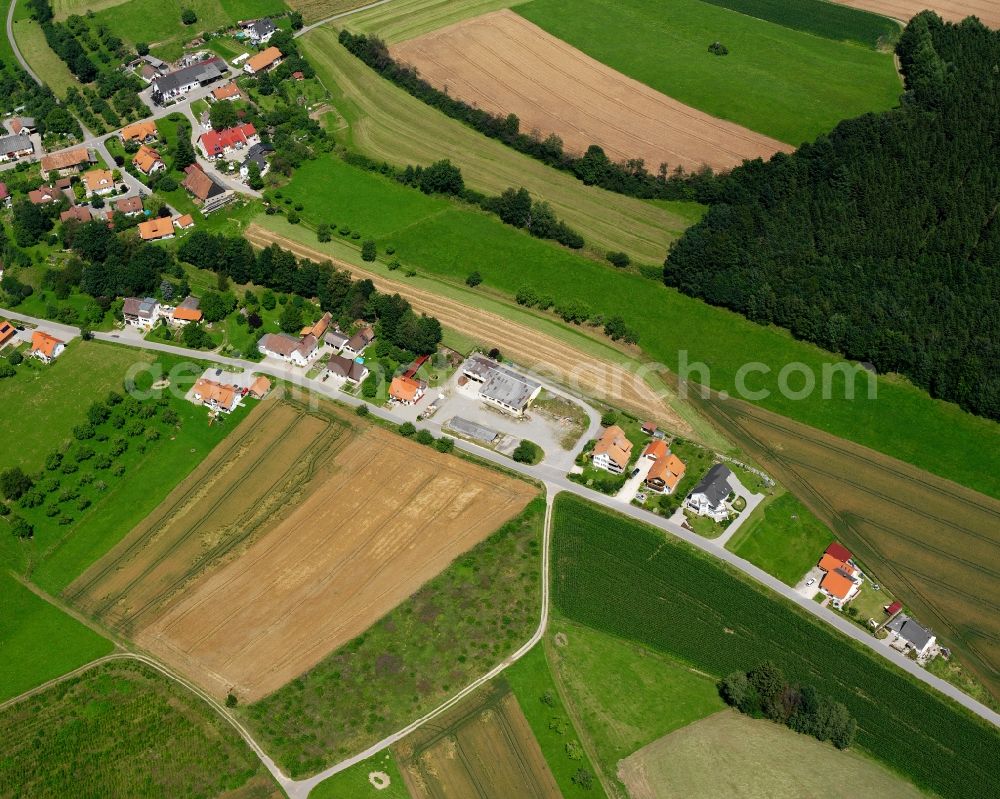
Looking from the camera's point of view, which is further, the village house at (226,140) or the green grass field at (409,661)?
the village house at (226,140)

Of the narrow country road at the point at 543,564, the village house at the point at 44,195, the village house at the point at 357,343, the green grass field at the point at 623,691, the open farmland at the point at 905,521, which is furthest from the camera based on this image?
the village house at the point at 44,195

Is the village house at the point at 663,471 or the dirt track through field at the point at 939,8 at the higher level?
the dirt track through field at the point at 939,8

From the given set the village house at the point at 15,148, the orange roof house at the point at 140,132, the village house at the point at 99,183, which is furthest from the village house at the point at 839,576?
the village house at the point at 15,148

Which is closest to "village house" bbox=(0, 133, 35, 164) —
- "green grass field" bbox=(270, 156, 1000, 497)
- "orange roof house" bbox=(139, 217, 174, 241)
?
"orange roof house" bbox=(139, 217, 174, 241)

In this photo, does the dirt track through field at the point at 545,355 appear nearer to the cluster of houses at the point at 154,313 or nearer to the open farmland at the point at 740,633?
the open farmland at the point at 740,633

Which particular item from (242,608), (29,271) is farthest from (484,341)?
(29,271)

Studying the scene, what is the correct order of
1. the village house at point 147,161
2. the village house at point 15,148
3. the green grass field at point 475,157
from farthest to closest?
the village house at point 15,148, the village house at point 147,161, the green grass field at point 475,157

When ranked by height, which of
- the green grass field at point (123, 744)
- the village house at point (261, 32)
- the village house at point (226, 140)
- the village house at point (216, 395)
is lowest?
the green grass field at point (123, 744)
